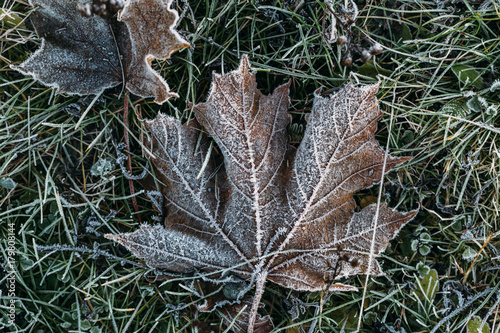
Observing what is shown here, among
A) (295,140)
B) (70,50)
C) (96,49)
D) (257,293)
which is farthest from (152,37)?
(257,293)

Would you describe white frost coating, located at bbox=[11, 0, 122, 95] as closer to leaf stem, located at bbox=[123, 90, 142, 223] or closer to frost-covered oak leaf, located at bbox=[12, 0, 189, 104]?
frost-covered oak leaf, located at bbox=[12, 0, 189, 104]

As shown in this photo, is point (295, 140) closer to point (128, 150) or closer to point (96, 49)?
point (128, 150)

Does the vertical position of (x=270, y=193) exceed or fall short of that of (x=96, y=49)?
it falls short

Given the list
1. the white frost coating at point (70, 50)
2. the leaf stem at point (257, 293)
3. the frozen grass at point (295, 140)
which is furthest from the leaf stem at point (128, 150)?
the leaf stem at point (257, 293)

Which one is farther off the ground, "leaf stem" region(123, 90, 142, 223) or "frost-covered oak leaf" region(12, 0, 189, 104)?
"frost-covered oak leaf" region(12, 0, 189, 104)

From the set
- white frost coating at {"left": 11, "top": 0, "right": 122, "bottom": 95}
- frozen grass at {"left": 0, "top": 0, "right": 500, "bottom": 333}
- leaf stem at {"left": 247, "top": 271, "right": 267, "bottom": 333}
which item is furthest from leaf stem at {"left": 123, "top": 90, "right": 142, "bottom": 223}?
leaf stem at {"left": 247, "top": 271, "right": 267, "bottom": 333}
